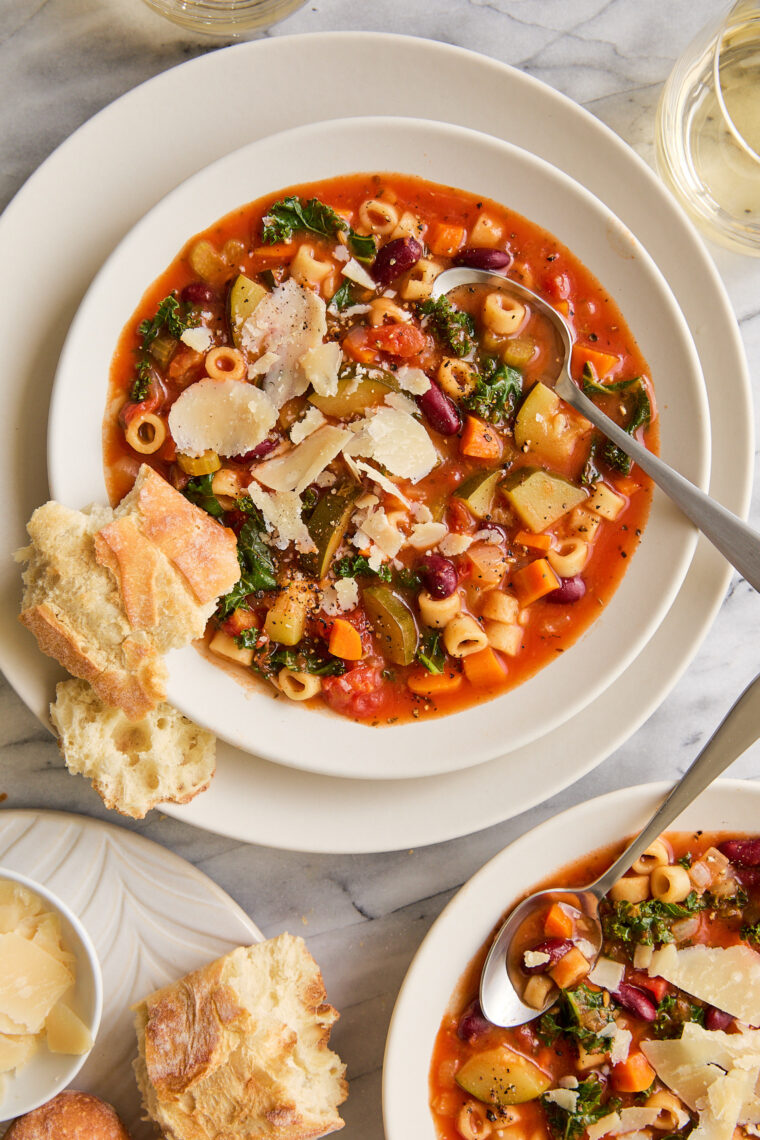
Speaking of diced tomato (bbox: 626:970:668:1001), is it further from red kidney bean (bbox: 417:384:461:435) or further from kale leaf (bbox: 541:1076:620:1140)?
red kidney bean (bbox: 417:384:461:435)

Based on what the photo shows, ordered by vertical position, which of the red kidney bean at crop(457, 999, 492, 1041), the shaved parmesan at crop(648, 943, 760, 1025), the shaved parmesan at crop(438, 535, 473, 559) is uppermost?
the shaved parmesan at crop(438, 535, 473, 559)

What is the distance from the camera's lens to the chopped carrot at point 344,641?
381 centimetres

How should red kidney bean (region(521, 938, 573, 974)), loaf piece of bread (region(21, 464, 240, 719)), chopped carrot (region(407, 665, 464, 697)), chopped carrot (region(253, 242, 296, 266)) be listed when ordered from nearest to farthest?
loaf piece of bread (region(21, 464, 240, 719)) < chopped carrot (region(253, 242, 296, 266)) < chopped carrot (region(407, 665, 464, 697)) < red kidney bean (region(521, 938, 573, 974))

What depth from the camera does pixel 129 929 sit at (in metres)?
4.17

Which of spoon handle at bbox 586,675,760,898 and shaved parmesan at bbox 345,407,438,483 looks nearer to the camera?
shaved parmesan at bbox 345,407,438,483

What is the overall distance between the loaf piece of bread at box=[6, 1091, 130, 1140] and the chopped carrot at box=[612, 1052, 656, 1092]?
7.33ft

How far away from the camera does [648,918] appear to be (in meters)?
4.21

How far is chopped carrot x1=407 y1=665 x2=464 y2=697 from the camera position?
153 inches

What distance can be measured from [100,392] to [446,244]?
5.09 feet

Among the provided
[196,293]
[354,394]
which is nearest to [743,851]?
[354,394]

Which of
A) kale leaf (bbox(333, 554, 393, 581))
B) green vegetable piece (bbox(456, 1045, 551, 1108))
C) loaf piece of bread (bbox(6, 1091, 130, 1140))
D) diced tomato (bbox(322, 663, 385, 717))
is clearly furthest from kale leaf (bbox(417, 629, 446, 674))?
loaf piece of bread (bbox(6, 1091, 130, 1140))

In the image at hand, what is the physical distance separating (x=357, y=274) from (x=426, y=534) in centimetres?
111

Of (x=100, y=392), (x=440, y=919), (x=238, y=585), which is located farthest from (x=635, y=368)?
(x=440, y=919)

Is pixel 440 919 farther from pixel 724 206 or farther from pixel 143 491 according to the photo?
pixel 724 206
